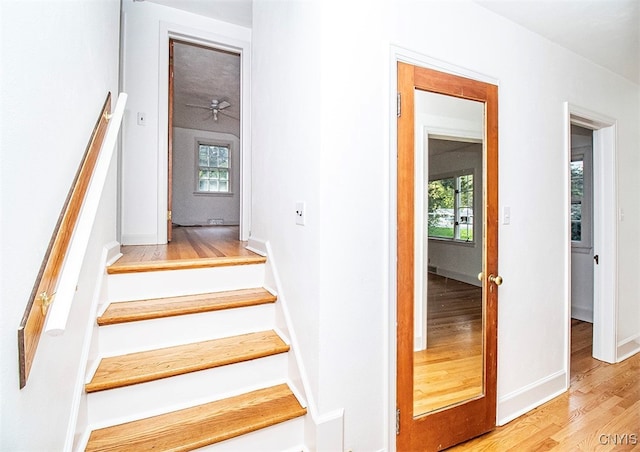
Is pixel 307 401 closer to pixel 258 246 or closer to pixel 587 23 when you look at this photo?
pixel 258 246

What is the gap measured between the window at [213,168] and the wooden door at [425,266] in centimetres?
650

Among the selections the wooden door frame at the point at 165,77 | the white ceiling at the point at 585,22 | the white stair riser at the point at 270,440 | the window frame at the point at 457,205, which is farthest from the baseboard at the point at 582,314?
the wooden door frame at the point at 165,77

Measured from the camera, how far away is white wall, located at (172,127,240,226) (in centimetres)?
701

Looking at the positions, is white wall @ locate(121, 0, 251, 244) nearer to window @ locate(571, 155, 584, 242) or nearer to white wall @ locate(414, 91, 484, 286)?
white wall @ locate(414, 91, 484, 286)

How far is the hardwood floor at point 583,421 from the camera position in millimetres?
1834

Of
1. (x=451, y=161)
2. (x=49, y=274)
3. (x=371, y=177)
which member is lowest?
(x=49, y=274)

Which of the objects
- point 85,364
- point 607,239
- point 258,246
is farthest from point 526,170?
point 85,364

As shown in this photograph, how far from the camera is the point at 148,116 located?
294 centimetres

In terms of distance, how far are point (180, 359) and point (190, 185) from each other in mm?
6247

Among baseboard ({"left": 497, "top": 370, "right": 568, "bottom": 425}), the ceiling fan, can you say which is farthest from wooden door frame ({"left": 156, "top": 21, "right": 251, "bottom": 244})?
baseboard ({"left": 497, "top": 370, "right": 568, "bottom": 425})

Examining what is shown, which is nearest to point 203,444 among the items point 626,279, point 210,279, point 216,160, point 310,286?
point 310,286

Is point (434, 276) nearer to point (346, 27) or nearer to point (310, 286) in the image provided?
point (310, 286)

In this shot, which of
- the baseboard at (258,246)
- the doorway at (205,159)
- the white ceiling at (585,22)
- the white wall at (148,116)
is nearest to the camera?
the white ceiling at (585,22)

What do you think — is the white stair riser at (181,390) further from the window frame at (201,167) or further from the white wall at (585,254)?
the window frame at (201,167)
